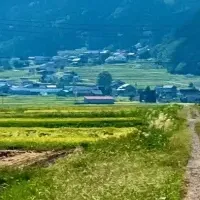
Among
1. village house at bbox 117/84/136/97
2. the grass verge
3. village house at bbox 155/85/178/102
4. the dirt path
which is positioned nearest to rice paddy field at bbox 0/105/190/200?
the grass verge

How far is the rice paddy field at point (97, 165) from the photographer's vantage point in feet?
66.9

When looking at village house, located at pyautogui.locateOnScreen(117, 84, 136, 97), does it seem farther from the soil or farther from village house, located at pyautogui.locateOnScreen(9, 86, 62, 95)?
the soil

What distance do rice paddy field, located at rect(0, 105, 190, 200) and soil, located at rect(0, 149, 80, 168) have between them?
53 mm

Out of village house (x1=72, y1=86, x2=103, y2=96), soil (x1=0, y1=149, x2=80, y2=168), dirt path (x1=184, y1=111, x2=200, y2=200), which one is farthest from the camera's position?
village house (x1=72, y1=86, x2=103, y2=96)

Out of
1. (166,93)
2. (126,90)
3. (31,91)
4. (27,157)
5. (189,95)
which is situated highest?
(27,157)

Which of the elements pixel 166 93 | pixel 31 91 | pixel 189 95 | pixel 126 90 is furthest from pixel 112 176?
pixel 31 91

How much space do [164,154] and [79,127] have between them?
68.4ft

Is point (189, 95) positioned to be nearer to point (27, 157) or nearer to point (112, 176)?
point (27, 157)

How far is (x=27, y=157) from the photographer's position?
32.2 meters

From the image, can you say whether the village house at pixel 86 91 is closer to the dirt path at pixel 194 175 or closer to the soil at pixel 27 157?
the dirt path at pixel 194 175

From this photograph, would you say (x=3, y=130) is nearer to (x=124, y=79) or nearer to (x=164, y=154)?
(x=164, y=154)

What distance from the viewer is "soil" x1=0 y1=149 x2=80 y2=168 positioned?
29.5 meters

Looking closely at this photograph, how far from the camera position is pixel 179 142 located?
36.5 meters

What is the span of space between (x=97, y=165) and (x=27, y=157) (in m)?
6.43
